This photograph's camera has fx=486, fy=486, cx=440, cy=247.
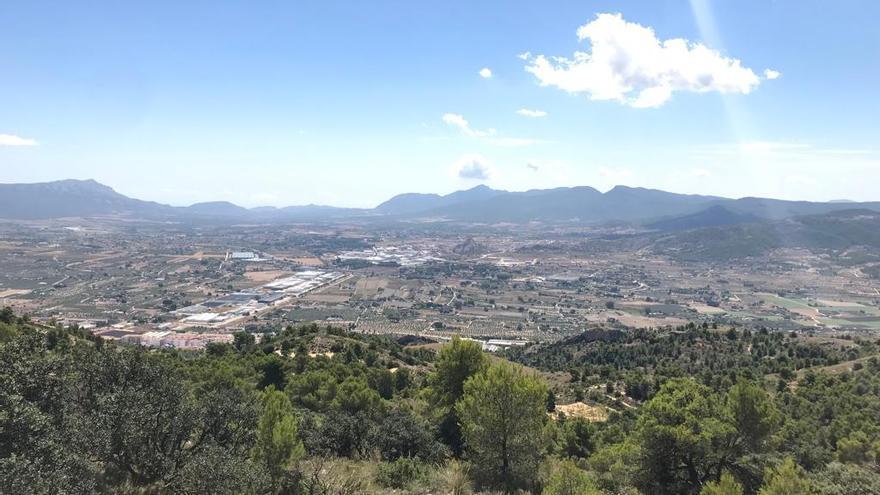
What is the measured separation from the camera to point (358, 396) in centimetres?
2666

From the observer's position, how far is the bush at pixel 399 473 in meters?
16.9

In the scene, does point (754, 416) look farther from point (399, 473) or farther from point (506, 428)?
point (399, 473)

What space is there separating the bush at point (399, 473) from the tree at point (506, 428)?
2343 mm

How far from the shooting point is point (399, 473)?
1738 cm

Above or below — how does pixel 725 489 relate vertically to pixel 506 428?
above

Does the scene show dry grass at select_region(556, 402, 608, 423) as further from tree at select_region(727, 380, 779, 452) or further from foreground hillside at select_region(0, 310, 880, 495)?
tree at select_region(727, 380, 779, 452)

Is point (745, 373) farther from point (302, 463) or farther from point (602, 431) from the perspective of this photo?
point (302, 463)

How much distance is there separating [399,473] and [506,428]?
4443mm

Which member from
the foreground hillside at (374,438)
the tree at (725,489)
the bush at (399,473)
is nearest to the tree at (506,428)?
the foreground hillside at (374,438)

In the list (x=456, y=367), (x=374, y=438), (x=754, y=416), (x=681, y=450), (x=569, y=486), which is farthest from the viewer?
(x=456, y=367)

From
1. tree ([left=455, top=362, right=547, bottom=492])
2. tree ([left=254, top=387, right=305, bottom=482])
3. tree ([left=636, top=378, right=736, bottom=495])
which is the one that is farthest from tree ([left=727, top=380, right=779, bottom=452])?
tree ([left=254, top=387, right=305, bottom=482])

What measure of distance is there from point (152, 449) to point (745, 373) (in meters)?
51.6

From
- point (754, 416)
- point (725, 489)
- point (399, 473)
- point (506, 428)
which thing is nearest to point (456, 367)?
point (506, 428)

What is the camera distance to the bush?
55.5 feet
